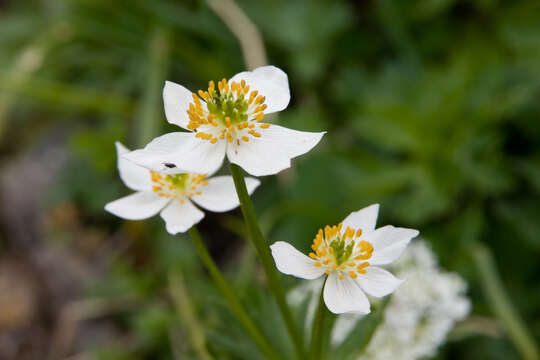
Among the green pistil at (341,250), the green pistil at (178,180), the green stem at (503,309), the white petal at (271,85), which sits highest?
the white petal at (271,85)

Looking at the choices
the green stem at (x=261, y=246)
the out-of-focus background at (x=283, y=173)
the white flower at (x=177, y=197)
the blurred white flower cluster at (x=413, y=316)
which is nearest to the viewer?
the green stem at (x=261, y=246)

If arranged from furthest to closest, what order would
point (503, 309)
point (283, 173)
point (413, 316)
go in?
point (283, 173) < point (503, 309) < point (413, 316)

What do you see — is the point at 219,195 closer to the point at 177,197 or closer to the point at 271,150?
the point at 177,197

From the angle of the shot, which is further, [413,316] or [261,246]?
[413,316]

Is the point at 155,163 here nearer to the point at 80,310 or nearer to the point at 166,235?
the point at 166,235

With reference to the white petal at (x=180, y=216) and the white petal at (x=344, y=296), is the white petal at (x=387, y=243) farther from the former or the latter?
the white petal at (x=180, y=216)

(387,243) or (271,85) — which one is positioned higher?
(271,85)

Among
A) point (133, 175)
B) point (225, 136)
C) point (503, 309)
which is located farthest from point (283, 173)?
point (225, 136)

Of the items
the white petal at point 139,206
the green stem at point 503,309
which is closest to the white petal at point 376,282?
the white petal at point 139,206
